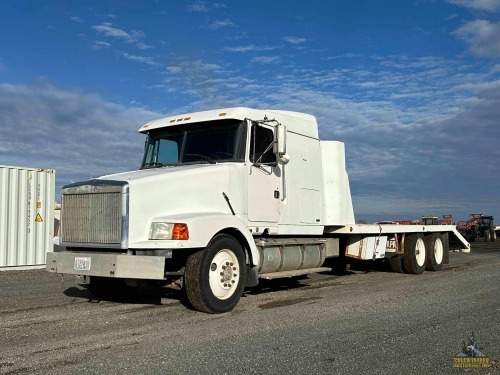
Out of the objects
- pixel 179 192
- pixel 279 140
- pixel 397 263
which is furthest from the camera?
pixel 397 263

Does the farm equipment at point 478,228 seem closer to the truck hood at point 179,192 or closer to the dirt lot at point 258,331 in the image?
the dirt lot at point 258,331

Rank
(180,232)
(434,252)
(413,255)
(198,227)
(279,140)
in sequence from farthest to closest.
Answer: (434,252), (413,255), (279,140), (198,227), (180,232)

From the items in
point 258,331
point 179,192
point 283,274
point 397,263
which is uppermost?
point 179,192

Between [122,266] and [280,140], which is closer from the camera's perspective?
[122,266]

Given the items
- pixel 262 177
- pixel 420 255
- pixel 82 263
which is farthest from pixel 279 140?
pixel 420 255

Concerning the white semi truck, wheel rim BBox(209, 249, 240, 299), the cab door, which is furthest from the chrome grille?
the cab door

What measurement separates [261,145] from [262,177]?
1.72 feet

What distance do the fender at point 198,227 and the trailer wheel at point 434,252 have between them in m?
7.77

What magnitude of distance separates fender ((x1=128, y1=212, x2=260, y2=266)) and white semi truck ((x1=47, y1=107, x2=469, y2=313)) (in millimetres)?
14

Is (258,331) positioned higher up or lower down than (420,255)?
lower down

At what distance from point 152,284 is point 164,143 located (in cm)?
260

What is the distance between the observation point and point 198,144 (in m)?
8.70

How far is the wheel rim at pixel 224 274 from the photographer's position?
24.5 feet

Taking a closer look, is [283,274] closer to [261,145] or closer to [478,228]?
[261,145]
